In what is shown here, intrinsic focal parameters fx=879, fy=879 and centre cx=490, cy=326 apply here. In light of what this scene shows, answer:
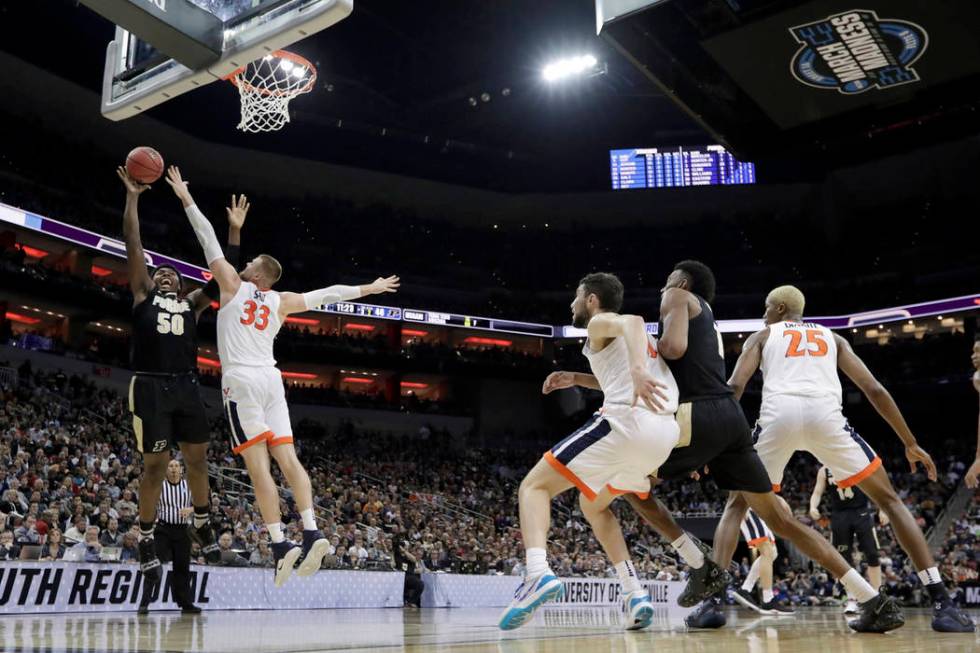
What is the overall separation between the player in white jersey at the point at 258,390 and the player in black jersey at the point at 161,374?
327 millimetres

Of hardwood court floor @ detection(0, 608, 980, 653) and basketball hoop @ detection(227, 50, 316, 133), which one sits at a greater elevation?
basketball hoop @ detection(227, 50, 316, 133)

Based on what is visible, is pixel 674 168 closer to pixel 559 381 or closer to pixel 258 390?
pixel 559 381

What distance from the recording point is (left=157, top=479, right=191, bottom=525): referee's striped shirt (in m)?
8.14

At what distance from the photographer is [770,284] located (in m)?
33.3

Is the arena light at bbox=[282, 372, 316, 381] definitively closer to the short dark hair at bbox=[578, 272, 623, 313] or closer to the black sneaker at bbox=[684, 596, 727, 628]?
the black sneaker at bbox=[684, 596, 727, 628]

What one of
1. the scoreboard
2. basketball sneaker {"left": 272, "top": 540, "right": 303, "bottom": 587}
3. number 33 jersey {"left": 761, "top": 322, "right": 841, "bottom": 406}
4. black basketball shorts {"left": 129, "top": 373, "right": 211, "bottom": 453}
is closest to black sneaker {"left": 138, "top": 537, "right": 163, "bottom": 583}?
black basketball shorts {"left": 129, "top": 373, "right": 211, "bottom": 453}

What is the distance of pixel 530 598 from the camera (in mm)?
4402

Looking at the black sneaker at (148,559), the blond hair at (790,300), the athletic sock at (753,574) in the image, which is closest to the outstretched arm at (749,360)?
the blond hair at (790,300)

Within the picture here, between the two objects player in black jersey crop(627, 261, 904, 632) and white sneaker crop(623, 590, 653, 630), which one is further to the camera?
white sneaker crop(623, 590, 653, 630)

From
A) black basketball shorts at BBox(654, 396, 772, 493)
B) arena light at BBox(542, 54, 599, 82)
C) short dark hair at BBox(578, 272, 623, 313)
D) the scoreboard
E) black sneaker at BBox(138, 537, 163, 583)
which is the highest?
the scoreboard

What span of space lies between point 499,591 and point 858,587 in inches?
432

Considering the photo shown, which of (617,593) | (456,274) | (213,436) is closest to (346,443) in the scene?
(213,436)

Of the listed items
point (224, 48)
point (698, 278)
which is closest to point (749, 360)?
point (698, 278)

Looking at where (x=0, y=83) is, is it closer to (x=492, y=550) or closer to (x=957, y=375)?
(x=492, y=550)
